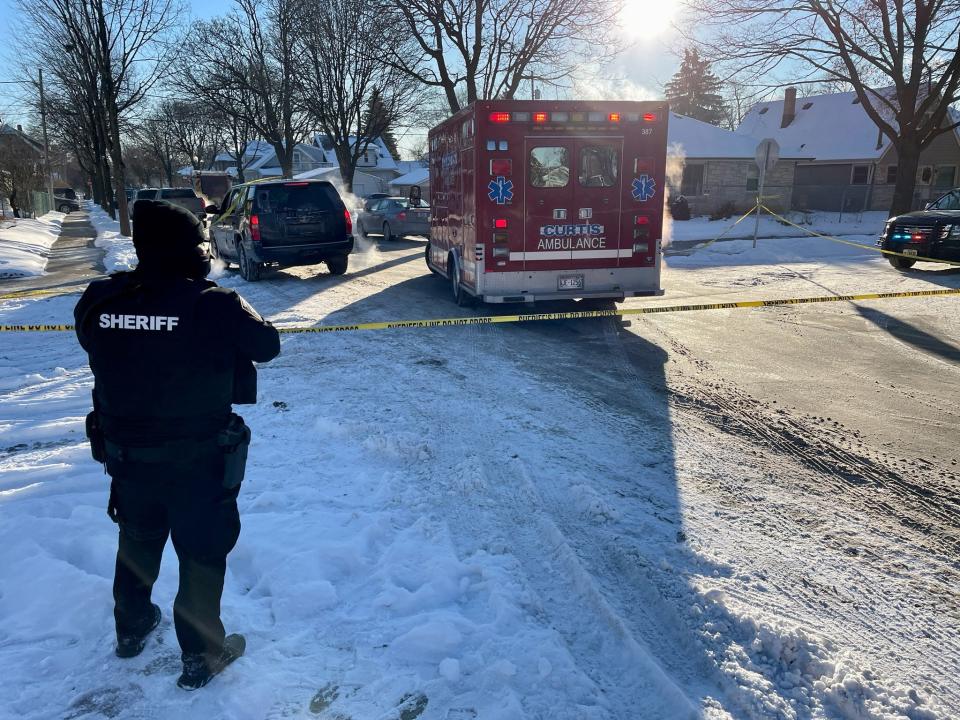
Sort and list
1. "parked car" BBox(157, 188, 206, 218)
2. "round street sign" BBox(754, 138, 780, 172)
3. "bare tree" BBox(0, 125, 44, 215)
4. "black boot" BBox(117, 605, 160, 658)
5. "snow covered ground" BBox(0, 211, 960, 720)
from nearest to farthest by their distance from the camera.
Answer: "snow covered ground" BBox(0, 211, 960, 720) → "black boot" BBox(117, 605, 160, 658) → "round street sign" BBox(754, 138, 780, 172) → "parked car" BBox(157, 188, 206, 218) → "bare tree" BBox(0, 125, 44, 215)

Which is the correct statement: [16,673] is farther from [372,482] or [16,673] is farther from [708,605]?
[708,605]

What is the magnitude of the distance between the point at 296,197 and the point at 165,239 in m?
11.4

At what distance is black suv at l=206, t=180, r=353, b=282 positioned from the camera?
1311cm

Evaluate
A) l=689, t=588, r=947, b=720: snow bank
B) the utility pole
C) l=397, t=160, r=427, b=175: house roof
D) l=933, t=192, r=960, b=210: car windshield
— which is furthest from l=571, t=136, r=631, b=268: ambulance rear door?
l=397, t=160, r=427, b=175: house roof

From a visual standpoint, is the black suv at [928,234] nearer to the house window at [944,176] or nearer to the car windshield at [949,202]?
the car windshield at [949,202]

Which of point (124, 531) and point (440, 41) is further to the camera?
point (440, 41)

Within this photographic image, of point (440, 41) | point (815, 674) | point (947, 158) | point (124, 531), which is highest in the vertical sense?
point (440, 41)

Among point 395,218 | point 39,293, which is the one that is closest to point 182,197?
point 395,218

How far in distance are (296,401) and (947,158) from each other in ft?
160

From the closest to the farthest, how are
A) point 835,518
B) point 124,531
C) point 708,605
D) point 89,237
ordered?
point 124,531, point 708,605, point 835,518, point 89,237

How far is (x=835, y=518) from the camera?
4121 mm

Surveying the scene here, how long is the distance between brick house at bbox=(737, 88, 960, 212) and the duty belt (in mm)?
43566

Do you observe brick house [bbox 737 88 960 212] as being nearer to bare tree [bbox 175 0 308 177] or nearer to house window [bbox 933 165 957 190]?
house window [bbox 933 165 957 190]

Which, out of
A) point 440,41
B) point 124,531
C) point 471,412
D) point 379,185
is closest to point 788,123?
point 440,41
